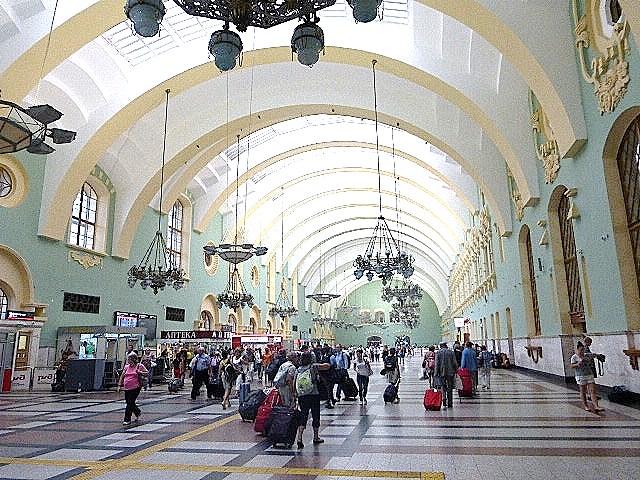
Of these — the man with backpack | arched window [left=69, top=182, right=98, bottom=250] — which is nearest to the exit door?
arched window [left=69, top=182, right=98, bottom=250]

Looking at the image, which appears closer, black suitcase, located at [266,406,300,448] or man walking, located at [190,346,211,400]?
black suitcase, located at [266,406,300,448]

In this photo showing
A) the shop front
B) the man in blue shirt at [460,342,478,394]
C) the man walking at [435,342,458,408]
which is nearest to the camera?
the man walking at [435,342,458,408]

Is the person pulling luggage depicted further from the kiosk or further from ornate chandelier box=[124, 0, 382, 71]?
the kiosk

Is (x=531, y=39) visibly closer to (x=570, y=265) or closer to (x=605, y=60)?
(x=605, y=60)

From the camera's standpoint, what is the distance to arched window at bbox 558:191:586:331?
12344 millimetres

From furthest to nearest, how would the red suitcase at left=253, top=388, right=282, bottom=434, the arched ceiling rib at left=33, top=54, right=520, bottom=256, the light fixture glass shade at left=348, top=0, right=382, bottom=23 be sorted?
the arched ceiling rib at left=33, top=54, right=520, bottom=256 < the red suitcase at left=253, top=388, right=282, bottom=434 < the light fixture glass shade at left=348, top=0, right=382, bottom=23

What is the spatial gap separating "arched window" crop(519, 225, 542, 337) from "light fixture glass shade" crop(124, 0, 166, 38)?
1464 centimetres

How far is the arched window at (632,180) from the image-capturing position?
27.8ft

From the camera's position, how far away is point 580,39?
9820mm

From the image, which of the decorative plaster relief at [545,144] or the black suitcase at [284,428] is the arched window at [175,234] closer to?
the decorative plaster relief at [545,144]

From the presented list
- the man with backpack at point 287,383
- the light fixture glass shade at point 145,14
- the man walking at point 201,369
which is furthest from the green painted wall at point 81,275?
the light fixture glass shade at point 145,14

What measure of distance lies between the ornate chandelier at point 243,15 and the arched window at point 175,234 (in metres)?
20.7

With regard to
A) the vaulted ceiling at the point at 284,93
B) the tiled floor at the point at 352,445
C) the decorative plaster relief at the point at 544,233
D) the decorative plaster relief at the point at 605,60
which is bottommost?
the tiled floor at the point at 352,445

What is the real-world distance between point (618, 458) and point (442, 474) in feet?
6.07
